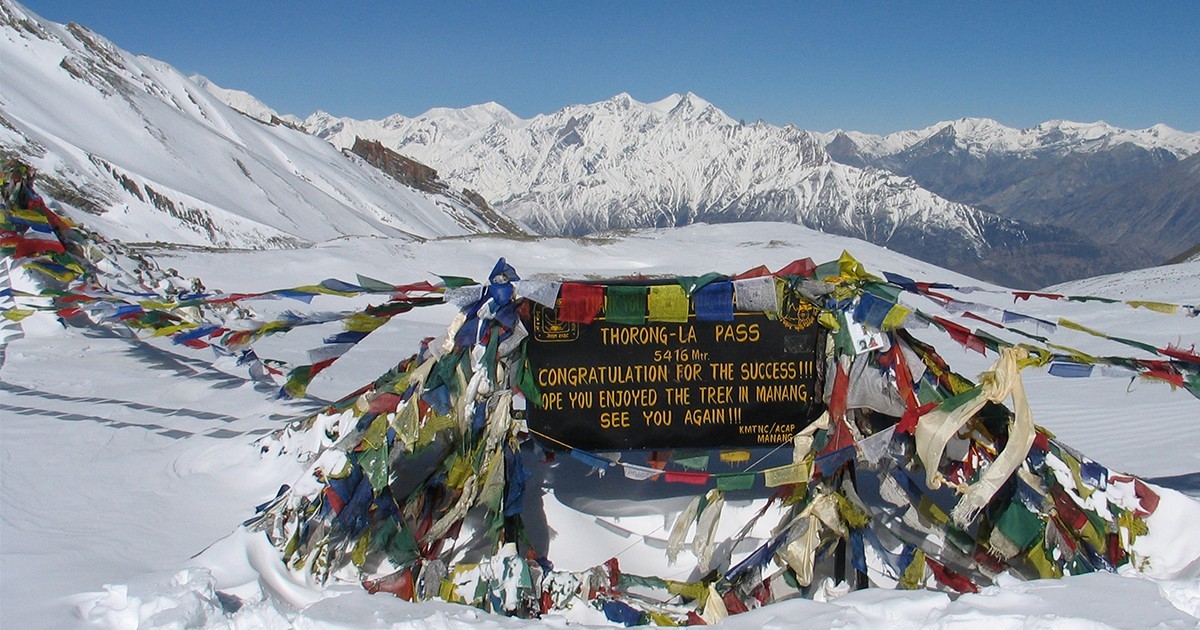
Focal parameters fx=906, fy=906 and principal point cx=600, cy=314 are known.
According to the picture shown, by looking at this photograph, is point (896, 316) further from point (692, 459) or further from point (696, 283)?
point (692, 459)

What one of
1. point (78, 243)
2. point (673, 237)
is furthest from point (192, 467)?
point (673, 237)

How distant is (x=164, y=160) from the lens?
2532 inches

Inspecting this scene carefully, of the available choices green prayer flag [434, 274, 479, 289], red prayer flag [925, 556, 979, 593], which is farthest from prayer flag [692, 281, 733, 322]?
red prayer flag [925, 556, 979, 593]

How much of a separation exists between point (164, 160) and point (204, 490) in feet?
217

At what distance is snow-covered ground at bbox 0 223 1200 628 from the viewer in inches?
165

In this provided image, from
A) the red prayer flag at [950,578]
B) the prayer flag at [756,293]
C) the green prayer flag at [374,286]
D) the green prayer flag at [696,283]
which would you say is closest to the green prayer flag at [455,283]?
the green prayer flag at [374,286]

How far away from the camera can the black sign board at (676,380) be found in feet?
17.2

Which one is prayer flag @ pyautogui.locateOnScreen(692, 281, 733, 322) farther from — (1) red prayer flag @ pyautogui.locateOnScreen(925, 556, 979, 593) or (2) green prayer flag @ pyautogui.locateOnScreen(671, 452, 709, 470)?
(1) red prayer flag @ pyautogui.locateOnScreen(925, 556, 979, 593)

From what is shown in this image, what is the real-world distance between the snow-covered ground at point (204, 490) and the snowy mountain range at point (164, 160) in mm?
33759

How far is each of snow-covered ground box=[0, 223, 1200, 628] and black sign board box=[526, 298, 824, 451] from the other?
0.90 metres

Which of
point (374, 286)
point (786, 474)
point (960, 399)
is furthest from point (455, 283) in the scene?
point (960, 399)

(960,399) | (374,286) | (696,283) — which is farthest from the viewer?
(374,286)

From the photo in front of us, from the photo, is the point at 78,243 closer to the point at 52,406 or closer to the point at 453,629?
the point at 52,406

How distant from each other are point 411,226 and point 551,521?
8759cm
